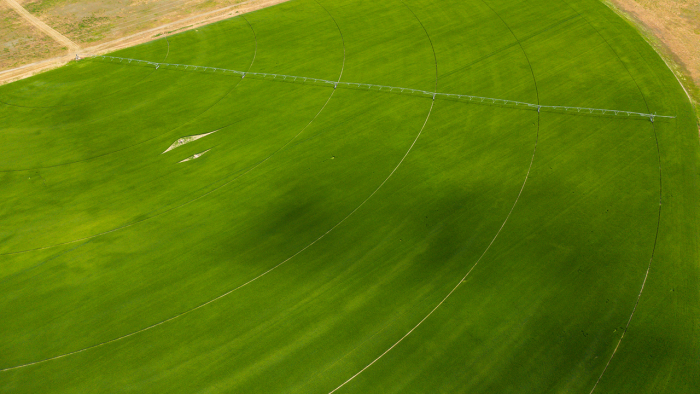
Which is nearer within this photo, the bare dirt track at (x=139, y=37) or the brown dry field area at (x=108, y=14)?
the bare dirt track at (x=139, y=37)

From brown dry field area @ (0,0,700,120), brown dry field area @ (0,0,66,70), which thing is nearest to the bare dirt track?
brown dry field area @ (0,0,700,120)

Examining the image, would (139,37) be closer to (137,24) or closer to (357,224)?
(137,24)

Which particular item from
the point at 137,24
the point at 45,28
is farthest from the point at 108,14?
the point at 45,28

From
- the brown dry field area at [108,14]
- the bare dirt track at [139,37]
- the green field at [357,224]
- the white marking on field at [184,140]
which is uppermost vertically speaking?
the brown dry field area at [108,14]

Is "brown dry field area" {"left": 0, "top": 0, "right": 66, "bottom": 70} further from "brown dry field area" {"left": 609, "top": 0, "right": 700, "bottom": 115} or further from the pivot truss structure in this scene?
"brown dry field area" {"left": 609, "top": 0, "right": 700, "bottom": 115}

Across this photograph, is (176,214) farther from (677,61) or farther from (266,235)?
(677,61)

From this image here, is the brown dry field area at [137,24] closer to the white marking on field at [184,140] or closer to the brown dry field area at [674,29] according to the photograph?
the brown dry field area at [674,29]

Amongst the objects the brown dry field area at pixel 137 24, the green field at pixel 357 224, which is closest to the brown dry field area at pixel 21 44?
the brown dry field area at pixel 137 24
